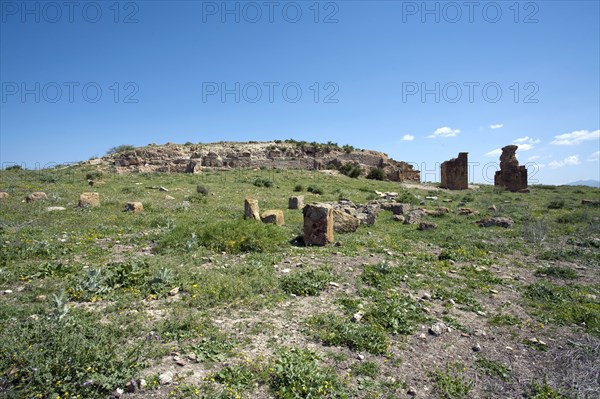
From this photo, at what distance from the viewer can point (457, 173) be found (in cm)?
3603

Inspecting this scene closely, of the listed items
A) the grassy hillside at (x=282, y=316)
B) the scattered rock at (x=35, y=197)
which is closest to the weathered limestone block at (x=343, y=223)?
the grassy hillside at (x=282, y=316)

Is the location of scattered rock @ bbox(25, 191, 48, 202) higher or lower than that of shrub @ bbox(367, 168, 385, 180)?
lower

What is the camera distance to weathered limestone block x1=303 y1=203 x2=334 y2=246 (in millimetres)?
9312

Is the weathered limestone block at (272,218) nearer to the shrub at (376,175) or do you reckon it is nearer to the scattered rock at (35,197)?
the scattered rock at (35,197)

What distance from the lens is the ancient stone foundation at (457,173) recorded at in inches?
1400

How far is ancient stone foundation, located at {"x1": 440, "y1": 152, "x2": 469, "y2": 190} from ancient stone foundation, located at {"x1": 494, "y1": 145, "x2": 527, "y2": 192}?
4156mm

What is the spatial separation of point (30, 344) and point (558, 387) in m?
6.01

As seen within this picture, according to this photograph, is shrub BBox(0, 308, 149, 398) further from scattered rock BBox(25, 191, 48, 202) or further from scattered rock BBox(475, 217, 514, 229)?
scattered rock BBox(475, 217, 514, 229)

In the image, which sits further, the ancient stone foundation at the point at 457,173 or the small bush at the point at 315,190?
the ancient stone foundation at the point at 457,173

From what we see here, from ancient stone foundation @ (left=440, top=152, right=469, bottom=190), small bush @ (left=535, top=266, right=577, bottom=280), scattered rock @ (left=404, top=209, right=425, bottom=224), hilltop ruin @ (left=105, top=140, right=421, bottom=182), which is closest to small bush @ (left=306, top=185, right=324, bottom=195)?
scattered rock @ (left=404, top=209, right=425, bottom=224)

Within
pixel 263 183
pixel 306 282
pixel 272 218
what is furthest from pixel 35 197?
pixel 263 183

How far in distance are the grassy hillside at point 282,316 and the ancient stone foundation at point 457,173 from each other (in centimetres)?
2749

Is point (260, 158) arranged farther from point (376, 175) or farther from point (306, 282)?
point (306, 282)

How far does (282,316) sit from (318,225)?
4456mm
